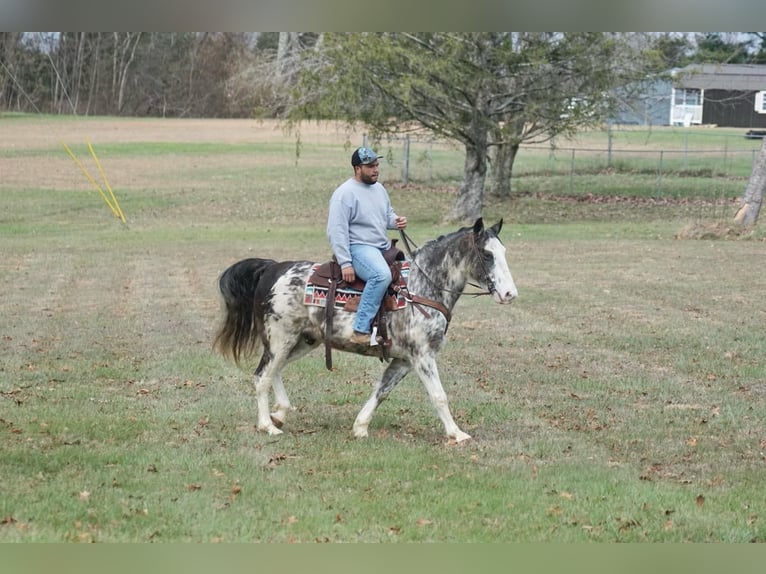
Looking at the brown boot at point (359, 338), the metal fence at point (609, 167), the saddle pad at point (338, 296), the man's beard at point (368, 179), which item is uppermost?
the man's beard at point (368, 179)

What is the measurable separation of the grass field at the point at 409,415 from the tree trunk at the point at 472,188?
7021 mm

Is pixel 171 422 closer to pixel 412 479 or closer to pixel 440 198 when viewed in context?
pixel 412 479

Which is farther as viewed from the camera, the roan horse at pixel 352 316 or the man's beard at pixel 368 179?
the roan horse at pixel 352 316

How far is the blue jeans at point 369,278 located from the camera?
9234 millimetres

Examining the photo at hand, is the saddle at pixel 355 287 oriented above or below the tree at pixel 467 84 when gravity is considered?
below

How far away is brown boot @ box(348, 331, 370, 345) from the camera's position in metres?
9.41

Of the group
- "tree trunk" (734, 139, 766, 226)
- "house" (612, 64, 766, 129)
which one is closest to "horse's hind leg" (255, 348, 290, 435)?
"tree trunk" (734, 139, 766, 226)

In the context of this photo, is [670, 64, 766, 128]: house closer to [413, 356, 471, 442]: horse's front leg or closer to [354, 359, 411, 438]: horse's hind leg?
[354, 359, 411, 438]: horse's hind leg

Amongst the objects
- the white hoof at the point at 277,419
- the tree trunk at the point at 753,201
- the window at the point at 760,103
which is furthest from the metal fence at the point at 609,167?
the white hoof at the point at 277,419

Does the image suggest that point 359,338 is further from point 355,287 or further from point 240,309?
point 240,309

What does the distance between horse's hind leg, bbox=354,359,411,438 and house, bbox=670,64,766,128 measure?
39154 millimetres

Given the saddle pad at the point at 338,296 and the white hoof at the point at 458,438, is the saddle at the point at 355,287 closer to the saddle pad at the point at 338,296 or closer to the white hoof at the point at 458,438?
the saddle pad at the point at 338,296

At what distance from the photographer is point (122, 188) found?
133ft

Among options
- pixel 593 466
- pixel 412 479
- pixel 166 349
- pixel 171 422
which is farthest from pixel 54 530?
pixel 166 349
